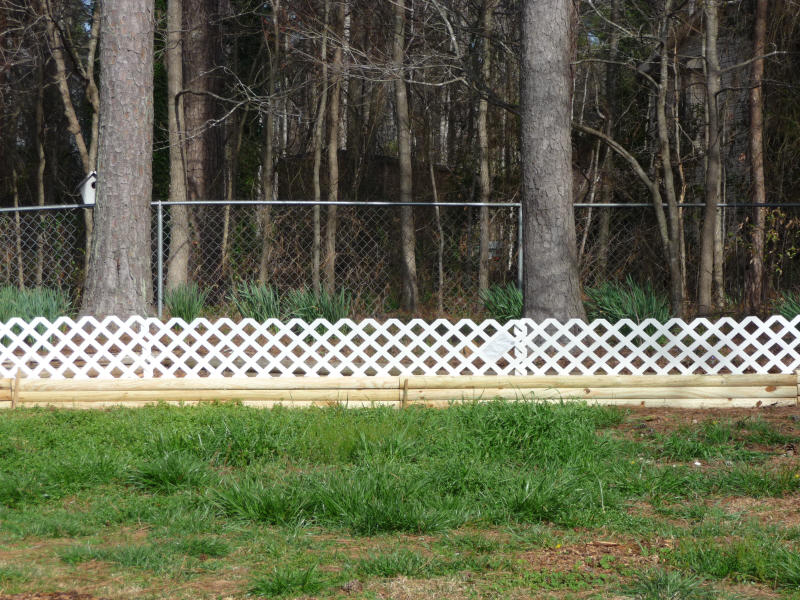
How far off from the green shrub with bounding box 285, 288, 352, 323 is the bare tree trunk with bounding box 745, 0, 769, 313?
4.75m

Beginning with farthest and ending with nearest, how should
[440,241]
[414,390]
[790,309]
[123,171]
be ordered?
[440,241] → [123,171] → [790,309] → [414,390]

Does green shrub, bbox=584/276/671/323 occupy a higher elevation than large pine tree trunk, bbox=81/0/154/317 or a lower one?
lower

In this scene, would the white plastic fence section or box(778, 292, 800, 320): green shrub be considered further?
box(778, 292, 800, 320): green shrub

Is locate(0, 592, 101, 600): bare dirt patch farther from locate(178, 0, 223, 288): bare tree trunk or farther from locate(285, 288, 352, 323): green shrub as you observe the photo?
locate(178, 0, 223, 288): bare tree trunk

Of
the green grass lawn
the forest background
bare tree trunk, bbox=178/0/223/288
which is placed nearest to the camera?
the green grass lawn

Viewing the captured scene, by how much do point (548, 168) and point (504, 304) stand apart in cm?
159

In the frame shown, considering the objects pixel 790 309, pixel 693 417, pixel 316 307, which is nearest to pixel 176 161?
pixel 316 307

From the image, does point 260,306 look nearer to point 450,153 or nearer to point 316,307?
point 316,307

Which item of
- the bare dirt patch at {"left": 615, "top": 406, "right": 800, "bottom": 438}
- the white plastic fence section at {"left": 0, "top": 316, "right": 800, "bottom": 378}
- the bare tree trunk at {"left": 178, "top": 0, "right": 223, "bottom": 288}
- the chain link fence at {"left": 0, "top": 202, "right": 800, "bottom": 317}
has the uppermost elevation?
the bare tree trunk at {"left": 178, "top": 0, "right": 223, "bottom": 288}

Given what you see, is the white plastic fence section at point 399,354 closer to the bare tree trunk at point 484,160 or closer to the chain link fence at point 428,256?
the chain link fence at point 428,256

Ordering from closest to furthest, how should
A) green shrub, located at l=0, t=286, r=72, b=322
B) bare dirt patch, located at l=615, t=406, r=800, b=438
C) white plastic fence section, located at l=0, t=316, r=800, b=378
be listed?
bare dirt patch, located at l=615, t=406, r=800, b=438 < white plastic fence section, located at l=0, t=316, r=800, b=378 < green shrub, located at l=0, t=286, r=72, b=322

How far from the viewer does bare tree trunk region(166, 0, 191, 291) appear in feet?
37.3

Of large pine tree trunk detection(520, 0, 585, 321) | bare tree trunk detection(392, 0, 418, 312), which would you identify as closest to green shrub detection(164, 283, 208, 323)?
bare tree trunk detection(392, 0, 418, 312)

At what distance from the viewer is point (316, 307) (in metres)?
8.40
